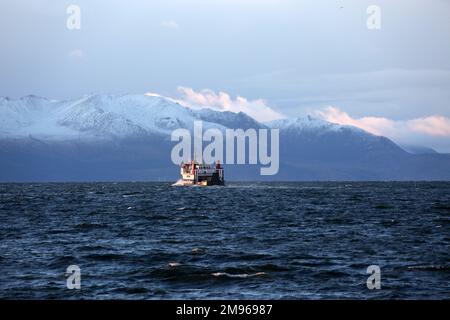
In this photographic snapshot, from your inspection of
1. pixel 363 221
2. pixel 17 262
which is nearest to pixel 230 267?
pixel 17 262

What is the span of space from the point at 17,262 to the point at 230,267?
13.3m

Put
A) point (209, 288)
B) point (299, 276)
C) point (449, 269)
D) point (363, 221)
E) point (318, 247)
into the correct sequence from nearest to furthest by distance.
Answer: point (209, 288) → point (299, 276) → point (449, 269) → point (318, 247) → point (363, 221)

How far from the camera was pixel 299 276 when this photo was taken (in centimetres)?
3962

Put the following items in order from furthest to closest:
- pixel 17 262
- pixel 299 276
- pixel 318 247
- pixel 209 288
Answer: pixel 318 247 < pixel 17 262 < pixel 299 276 < pixel 209 288

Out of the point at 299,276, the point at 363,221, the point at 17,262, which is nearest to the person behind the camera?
the point at 299,276

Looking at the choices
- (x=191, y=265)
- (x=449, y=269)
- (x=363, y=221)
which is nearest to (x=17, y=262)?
(x=191, y=265)

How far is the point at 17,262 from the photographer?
1779 inches

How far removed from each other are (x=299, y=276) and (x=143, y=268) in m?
9.09
